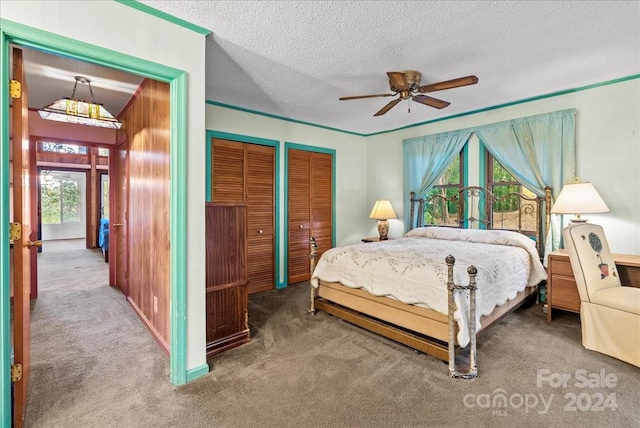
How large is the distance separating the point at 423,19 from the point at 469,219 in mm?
3013

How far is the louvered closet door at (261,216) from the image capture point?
4.36 m

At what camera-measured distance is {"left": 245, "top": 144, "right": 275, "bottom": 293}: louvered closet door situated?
4.36 meters

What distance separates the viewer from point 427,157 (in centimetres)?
A: 484

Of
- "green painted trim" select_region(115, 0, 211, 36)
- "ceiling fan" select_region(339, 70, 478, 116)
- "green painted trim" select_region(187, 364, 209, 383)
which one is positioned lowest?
"green painted trim" select_region(187, 364, 209, 383)

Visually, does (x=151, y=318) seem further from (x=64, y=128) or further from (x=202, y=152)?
(x=64, y=128)

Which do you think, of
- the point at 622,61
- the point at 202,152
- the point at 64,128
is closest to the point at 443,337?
the point at 202,152

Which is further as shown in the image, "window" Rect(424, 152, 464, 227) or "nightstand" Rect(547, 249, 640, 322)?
"window" Rect(424, 152, 464, 227)

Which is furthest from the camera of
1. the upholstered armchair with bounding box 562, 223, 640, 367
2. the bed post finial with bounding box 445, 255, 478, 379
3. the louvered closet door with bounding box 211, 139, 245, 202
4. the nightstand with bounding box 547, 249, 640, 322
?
the louvered closet door with bounding box 211, 139, 245, 202

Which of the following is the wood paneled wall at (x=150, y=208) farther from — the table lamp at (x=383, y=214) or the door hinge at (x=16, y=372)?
the table lamp at (x=383, y=214)

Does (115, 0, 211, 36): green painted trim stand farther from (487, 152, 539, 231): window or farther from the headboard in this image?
(487, 152, 539, 231): window

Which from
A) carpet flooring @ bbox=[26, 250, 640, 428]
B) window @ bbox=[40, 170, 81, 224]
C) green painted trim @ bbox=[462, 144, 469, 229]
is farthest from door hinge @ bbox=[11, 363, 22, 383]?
window @ bbox=[40, 170, 81, 224]

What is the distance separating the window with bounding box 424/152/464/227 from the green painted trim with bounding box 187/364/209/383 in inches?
151

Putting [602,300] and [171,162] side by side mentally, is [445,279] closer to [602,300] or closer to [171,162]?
[602,300]

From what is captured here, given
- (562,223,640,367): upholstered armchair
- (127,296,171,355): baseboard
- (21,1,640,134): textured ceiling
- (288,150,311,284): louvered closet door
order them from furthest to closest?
(288,150,311,284): louvered closet door
(127,296,171,355): baseboard
(562,223,640,367): upholstered armchair
(21,1,640,134): textured ceiling
